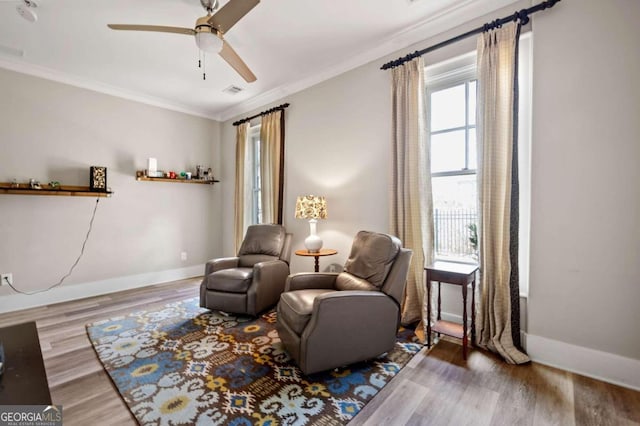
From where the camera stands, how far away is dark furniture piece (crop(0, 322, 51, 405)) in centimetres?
108

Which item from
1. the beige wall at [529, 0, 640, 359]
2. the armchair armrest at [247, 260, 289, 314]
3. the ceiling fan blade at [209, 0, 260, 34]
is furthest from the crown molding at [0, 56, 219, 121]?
the beige wall at [529, 0, 640, 359]

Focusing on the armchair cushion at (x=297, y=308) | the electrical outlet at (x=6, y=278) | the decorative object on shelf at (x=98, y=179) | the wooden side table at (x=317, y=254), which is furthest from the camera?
the decorative object on shelf at (x=98, y=179)

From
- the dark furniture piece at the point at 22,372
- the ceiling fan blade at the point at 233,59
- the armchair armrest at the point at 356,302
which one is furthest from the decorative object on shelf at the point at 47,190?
the armchair armrest at the point at 356,302

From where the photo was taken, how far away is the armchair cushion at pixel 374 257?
7.30 ft

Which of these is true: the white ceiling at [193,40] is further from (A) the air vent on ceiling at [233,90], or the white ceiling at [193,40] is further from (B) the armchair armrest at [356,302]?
(B) the armchair armrest at [356,302]

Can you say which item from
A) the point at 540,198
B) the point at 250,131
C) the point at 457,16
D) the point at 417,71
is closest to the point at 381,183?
the point at 417,71

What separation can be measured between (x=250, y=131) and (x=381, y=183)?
271 cm

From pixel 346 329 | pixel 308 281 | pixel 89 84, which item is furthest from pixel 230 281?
pixel 89 84

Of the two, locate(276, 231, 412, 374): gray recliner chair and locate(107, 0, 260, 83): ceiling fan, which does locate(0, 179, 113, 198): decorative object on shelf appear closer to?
locate(107, 0, 260, 83): ceiling fan

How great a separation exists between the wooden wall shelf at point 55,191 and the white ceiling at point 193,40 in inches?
55.2

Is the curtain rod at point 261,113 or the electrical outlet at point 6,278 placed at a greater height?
the curtain rod at point 261,113

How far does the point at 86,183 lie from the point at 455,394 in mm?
4808

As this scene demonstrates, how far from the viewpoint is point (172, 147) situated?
15.3 feet

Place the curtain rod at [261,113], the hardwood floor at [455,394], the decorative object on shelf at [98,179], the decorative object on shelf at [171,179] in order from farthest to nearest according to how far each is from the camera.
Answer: the decorative object on shelf at [171,179] < the curtain rod at [261,113] < the decorative object on shelf at [98,179] < the hardwood floor at [455,394]
